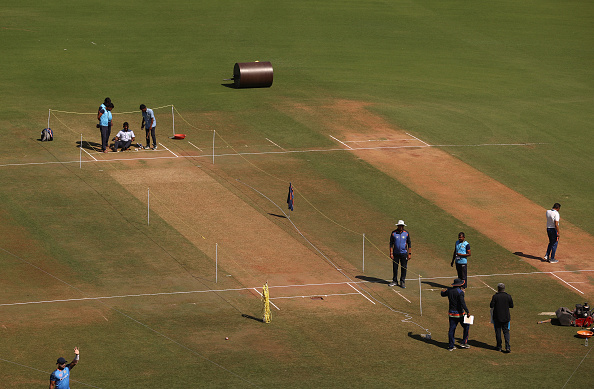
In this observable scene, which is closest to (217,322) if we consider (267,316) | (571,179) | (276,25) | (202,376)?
(267,316)

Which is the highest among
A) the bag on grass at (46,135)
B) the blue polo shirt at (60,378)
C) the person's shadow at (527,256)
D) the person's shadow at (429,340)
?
the bag on grass at (46,135)

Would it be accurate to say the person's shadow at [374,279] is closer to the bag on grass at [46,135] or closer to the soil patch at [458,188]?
the soil patch at [458,188]

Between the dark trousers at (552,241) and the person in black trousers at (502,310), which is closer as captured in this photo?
the person in black trousers at (502,310)

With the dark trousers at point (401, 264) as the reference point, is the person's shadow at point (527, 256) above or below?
below

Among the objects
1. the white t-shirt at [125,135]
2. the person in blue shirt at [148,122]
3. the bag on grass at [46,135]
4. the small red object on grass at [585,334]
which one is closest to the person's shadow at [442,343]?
the small red object on grass at [585,334]

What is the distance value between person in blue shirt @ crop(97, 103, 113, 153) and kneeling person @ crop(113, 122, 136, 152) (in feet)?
1.43

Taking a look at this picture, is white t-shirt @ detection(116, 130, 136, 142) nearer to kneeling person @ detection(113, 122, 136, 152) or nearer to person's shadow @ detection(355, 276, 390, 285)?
kneeling person @ detection(113, 122, 136, 152)

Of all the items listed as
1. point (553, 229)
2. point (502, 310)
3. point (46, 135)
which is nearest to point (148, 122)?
point (46, 135)

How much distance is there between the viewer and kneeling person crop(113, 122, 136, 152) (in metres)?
42.0

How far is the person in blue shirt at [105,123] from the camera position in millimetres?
41375

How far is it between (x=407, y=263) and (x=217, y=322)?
313 inches

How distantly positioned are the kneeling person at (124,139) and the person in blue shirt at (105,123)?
44 centimetres

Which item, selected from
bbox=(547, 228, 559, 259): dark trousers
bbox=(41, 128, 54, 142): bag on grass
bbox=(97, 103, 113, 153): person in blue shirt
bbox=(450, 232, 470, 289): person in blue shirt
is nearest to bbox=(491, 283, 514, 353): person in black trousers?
bbox=(450, 232, 470, 289): person in blue shirt

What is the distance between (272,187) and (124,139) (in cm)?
762
